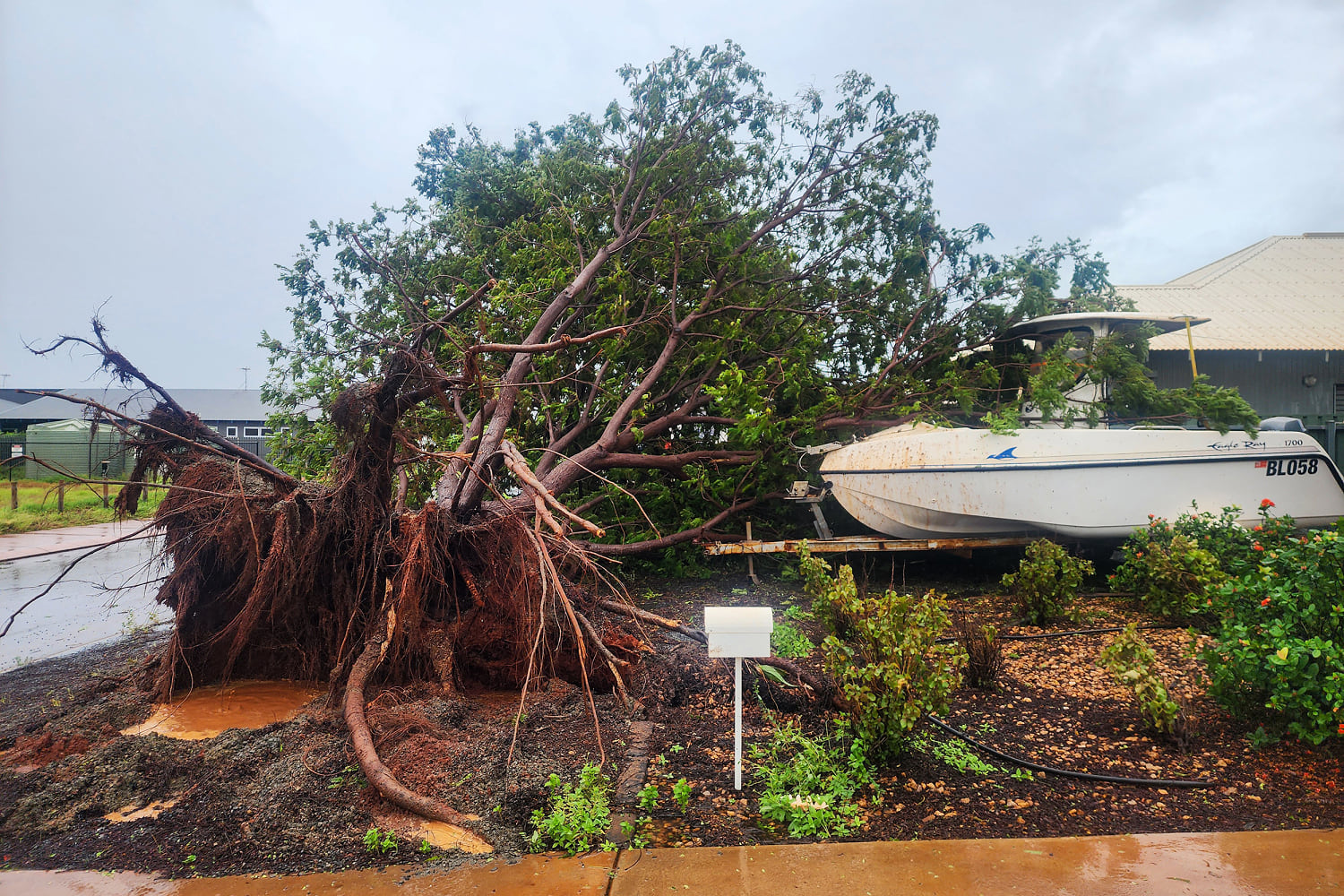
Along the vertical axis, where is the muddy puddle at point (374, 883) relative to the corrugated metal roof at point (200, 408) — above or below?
below

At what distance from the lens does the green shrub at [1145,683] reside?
375cm

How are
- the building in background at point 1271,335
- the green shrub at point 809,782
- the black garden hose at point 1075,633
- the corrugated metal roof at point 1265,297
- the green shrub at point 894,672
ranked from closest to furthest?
the green shrub at point 809,782 → the green shrub at point 894,672 → the black garden hose at point 1075,633 → the building in background at point 1271,335 → the corrugated metal roof at point 1265,297

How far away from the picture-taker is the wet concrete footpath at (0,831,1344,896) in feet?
8.70

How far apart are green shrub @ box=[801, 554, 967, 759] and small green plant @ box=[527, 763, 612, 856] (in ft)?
4.15

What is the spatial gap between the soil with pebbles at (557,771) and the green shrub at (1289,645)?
0.62ft

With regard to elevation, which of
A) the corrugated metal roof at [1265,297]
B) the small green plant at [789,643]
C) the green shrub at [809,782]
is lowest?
the green shrub at [809,782]

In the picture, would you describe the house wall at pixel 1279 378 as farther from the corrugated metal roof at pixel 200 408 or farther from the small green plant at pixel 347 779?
the corrugated metal roof at pixel 200 408

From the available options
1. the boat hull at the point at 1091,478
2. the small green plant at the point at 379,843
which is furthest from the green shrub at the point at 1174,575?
the small green plant at the point at 379,843

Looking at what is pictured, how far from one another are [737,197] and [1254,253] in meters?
13.5

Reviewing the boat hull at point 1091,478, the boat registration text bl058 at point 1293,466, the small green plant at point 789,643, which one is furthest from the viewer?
the boat registration text bl058 at point 1293,466

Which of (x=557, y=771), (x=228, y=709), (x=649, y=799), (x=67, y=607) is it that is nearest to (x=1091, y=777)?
(x=649, y=799)

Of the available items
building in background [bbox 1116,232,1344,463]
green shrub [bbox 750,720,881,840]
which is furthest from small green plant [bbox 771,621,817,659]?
building in background [bbox 1116,232,1344,463]

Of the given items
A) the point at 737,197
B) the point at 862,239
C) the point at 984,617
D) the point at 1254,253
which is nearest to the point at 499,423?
the point at 984,617

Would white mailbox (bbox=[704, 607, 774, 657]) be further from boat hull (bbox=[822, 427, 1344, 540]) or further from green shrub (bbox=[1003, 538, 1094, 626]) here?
boat hull (bbox=[822, 427, 1344, 540])
